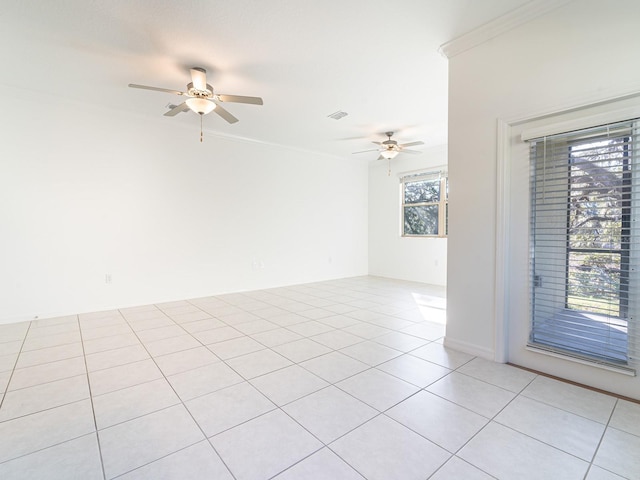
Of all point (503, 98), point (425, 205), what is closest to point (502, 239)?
point (503, 98)

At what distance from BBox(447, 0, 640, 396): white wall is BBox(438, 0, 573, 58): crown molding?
42 mm

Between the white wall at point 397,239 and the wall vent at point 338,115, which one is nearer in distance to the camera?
the wall vent at point 338,115

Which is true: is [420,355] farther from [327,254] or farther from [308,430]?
[327,254]

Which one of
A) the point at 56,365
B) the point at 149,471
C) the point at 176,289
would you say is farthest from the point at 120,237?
the point at 149,471

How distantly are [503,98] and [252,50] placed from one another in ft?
7.30

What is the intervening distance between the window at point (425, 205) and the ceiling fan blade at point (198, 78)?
184 inches

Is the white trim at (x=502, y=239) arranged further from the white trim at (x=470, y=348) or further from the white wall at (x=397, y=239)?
the white wall at (x=397, y=239)

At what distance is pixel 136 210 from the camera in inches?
175

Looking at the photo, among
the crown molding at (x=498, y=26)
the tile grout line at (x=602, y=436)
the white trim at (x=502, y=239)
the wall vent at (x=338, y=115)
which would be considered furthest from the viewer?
the wall vent at (x=338, y=115)

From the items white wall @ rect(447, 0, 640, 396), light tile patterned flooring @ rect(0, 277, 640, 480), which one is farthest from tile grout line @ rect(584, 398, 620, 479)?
white wall @ rect(447, 0, 640, 396)

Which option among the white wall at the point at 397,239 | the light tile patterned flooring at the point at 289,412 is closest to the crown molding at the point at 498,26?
the light tile patterned flooring at the point at 289,412

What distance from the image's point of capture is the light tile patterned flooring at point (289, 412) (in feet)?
4.76

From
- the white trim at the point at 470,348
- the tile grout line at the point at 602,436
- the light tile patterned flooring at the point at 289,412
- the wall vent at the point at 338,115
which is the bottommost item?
the tile grout line at the point at 602,436

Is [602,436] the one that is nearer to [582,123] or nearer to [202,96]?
[582,123]
